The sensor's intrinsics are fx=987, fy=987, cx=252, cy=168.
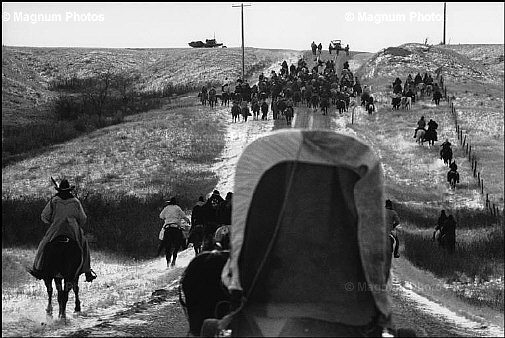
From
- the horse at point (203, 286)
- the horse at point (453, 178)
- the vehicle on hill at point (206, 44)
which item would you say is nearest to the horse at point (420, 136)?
the horse at point (453, 178)

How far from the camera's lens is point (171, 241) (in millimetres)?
23422

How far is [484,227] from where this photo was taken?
1307 inches

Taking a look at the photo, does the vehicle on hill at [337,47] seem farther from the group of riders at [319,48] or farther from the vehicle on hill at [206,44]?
the vehicle on hill at [206,44]

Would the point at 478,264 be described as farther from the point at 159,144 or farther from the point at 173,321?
the point at 159,144

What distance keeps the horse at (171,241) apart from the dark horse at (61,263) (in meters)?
7.85

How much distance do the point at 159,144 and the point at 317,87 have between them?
549 inches

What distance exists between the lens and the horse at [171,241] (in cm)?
2338

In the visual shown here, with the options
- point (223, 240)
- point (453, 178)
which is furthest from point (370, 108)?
point (223, 240)

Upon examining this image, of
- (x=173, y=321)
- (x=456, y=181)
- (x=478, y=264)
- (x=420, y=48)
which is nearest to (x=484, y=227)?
(x=478, y=264)

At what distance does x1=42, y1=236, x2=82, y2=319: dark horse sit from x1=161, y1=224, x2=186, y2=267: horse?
785 cm

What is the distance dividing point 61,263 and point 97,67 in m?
122

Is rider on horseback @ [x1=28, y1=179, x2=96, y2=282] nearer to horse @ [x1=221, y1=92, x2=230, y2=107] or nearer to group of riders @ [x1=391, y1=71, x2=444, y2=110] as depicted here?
group of riders @ [x1=391, y1=71, x2=444, y2=110]

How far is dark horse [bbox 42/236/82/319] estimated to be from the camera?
598 inches

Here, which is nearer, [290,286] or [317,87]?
[290,286]
